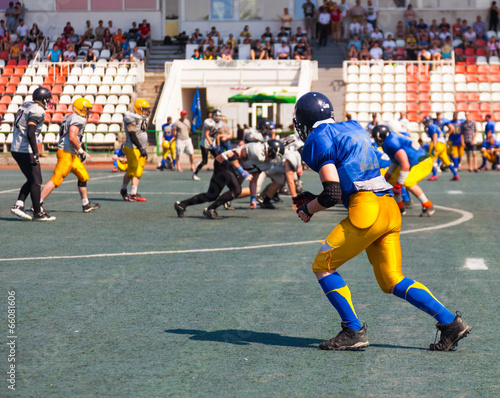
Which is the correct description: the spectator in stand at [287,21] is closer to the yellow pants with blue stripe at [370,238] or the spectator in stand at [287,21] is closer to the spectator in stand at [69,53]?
the spectator in stand at [69,53]

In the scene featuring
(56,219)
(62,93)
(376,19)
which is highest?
(376,19)

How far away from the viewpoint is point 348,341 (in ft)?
16.4

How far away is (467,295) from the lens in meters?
6.68

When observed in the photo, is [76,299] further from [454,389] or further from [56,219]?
[56,219]

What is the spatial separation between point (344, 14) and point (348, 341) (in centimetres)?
3255

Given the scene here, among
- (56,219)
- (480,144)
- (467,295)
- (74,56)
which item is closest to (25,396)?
(467,295)

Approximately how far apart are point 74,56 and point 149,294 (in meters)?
29.8

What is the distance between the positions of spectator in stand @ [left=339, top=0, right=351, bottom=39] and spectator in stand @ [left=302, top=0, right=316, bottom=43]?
1.35 metres

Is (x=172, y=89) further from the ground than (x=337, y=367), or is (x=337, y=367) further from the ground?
(x=172, y=89)

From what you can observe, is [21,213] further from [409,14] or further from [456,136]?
[409,14]

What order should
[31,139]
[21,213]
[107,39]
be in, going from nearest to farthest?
[31,139] < [21,213] < [107,39]

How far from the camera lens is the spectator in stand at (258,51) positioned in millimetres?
33441

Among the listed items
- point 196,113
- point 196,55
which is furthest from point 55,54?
point 196,113

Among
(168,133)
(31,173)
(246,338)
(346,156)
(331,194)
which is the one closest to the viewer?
(331,194)
